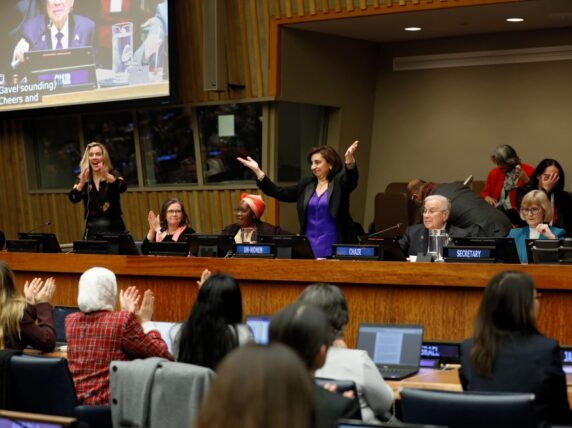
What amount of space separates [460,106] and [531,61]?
96 centimetres

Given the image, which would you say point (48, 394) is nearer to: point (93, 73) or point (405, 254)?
point (405, 254)

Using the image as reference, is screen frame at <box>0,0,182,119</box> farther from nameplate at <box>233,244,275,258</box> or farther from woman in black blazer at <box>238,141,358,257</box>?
nameplate at <box>233,244,275,258</box>

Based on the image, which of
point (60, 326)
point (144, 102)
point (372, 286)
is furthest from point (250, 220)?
point (144, 102)

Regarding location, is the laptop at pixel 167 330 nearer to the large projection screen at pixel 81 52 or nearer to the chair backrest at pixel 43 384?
the chair backrest at pixel 43 384

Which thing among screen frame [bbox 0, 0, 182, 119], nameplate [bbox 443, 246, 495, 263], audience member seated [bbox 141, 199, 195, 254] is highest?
screen frame [bbox 0, 0, 182, 119]

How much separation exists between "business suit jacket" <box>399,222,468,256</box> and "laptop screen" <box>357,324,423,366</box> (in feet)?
6.75

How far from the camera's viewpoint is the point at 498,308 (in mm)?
3754

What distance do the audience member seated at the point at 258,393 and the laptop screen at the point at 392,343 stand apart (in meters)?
2.84

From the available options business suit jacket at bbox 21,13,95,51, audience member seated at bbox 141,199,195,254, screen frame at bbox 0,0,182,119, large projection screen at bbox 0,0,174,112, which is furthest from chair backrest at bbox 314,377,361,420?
business suit jacket at bbox 21,13,95,51

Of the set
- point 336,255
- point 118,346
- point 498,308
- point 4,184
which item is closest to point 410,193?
point 336,255

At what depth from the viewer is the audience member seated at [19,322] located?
516cm

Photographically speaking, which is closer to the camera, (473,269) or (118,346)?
(118,346)

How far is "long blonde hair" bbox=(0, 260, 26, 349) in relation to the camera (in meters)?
5.16

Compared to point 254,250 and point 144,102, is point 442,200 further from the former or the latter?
point 144,102
